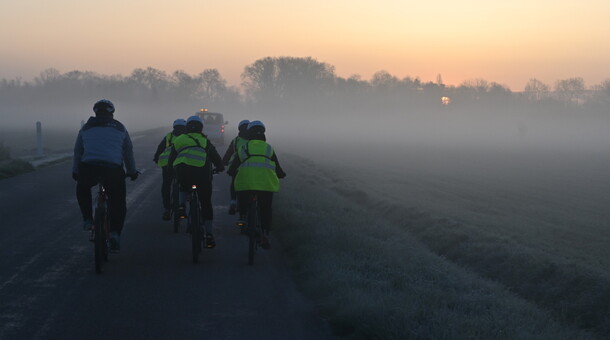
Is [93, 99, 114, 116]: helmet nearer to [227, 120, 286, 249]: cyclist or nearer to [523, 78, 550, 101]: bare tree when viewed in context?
[227, 120, 286, 249]: cyclist

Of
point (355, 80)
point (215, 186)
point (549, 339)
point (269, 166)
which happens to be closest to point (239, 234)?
point (269, 166)

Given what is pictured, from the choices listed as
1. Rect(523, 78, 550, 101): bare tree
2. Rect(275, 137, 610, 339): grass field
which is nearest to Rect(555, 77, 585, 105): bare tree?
Rect(523, 78, 550, 101): bare tree

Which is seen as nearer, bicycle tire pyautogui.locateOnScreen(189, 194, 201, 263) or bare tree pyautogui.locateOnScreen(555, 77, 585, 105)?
bicycle tire pyautogui.locateOnScreen(189, 194, 201, 263)

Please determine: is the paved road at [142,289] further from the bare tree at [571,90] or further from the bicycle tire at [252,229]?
the bare tree at [571,90]

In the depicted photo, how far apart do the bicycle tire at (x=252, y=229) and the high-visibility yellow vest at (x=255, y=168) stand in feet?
0.90

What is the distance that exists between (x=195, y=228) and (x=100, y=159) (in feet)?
5.27

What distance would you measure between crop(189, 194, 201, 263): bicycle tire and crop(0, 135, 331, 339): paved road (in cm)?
20

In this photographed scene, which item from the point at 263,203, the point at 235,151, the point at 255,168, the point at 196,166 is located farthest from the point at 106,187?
the point at 235,151

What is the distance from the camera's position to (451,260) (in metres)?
14.3

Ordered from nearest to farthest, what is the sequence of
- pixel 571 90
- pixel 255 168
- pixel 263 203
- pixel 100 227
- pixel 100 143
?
pixel 100 227 → pixel 100 143 → pixel 255 168 → pixel 263 203 → pixel 571 90

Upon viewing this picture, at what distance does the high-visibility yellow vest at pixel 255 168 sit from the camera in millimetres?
9688

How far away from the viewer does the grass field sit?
6945 mm

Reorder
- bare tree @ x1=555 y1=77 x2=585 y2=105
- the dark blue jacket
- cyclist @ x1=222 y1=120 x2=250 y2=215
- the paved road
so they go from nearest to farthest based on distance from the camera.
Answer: the paved road → the dark blue jacket → cyclist @ x1=222 y1=120 x2=250 y2=215 → bare tree @ x1=555 y1=77 x2=585 y2=105

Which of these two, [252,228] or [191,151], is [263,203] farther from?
[191,151]
